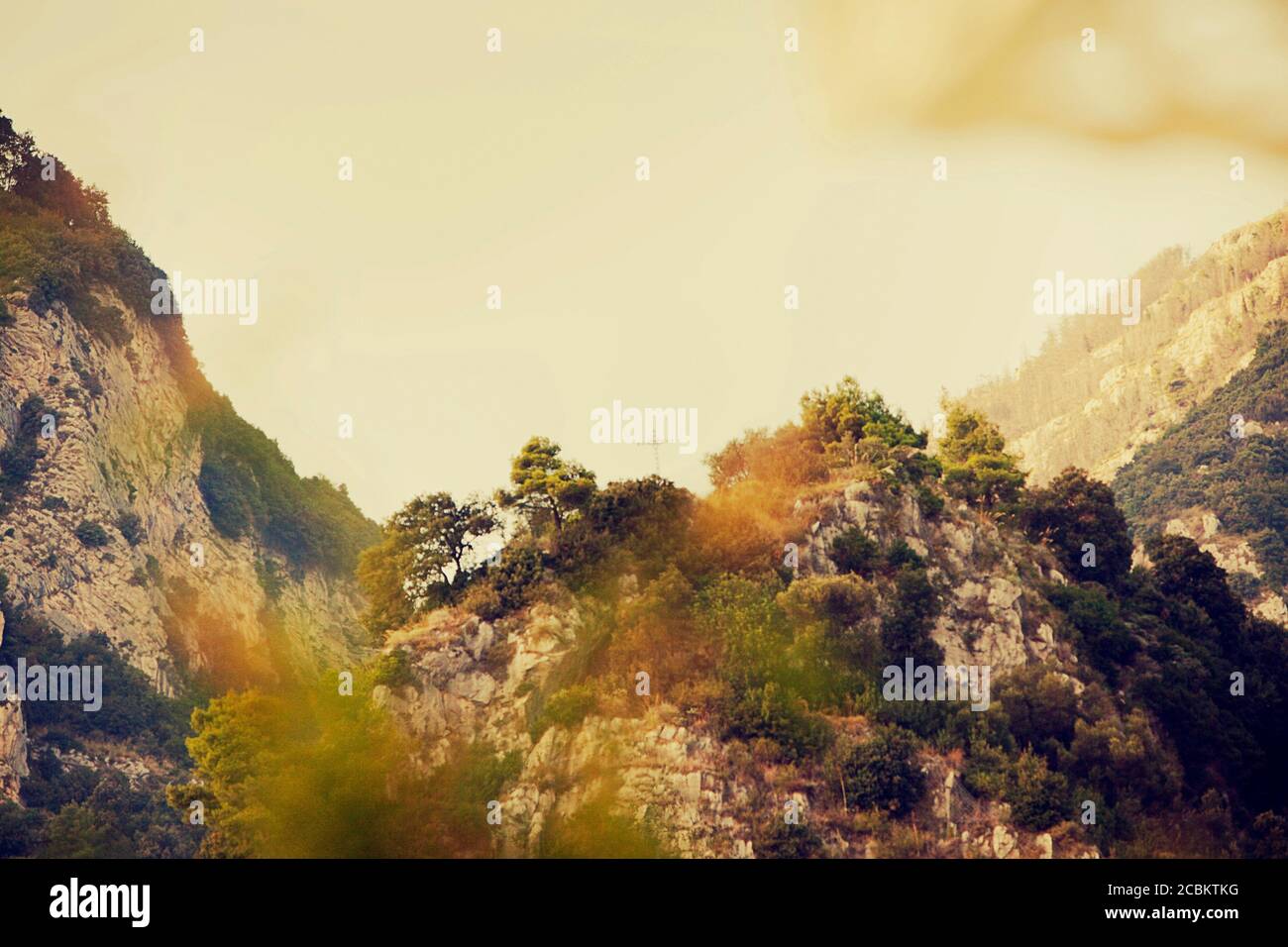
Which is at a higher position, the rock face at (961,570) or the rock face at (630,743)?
the rock face at (961,570)

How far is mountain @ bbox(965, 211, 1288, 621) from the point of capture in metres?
123

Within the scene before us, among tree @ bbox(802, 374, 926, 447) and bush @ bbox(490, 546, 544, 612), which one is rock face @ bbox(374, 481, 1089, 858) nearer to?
bush @ bbox(490, 546, 544, 612)

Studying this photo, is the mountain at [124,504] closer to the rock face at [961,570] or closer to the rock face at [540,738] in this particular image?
the rock face at [540,738]

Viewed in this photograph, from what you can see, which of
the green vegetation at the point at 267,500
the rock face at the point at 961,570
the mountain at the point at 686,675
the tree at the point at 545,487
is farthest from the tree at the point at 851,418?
the green vegetation at the point at 267,500

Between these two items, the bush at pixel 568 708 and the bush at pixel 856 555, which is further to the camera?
the bush at pixel 856 555

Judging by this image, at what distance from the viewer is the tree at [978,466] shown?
251ft

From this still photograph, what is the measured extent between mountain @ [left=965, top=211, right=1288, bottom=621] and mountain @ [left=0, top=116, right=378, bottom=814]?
2350 inches

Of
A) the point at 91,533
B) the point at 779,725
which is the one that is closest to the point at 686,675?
the point at 779,725

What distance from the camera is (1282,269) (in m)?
154

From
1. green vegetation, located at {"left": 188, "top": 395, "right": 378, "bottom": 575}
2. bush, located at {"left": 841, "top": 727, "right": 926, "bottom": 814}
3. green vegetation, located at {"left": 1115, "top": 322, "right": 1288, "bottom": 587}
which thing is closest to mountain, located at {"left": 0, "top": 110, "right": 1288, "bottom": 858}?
bush, located at {"left": 841, "top": 727, "right": 926, "bottom": 814}

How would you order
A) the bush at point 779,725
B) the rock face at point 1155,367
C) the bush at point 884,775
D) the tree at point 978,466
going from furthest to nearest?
the rock face at point 1155,367 < the tree at point 978,466 < the bush at point 779,725 < the bush at point 884,775

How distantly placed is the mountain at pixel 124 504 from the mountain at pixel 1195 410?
59.7 meters

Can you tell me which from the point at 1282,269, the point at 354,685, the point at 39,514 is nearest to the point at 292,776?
the point at 354,685
